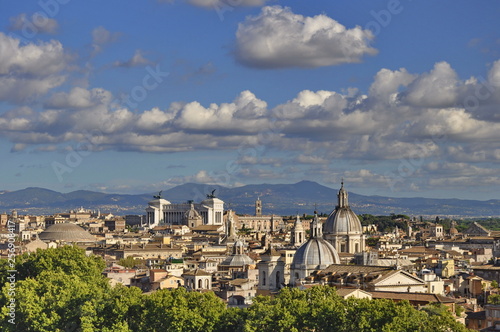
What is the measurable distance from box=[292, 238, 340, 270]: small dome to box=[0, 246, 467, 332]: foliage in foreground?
21859 mm

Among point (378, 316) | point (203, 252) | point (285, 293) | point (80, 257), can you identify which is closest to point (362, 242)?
point (203, 252)

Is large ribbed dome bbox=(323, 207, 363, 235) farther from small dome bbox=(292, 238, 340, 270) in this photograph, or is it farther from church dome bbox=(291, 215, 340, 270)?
small dome bbox=(292, 238, 340, 270)

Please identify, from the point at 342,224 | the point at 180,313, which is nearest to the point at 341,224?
the point at 342,224

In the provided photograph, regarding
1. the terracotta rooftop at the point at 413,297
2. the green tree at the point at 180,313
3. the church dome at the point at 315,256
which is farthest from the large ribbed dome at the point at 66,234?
the green tree at the point at 180,313

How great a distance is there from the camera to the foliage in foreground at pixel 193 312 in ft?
146

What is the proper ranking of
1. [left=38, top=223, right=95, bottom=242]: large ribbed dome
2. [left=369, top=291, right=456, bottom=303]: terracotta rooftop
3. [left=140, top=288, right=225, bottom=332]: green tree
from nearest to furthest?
1. [left=140, top=288, right=225, bottom=332]: green tree
2. [left=369, top=291, right=456, bottom=303]: terracotta rooftop
3. [left=38, top=223, right=95, bottom=242]: large ribbed dome

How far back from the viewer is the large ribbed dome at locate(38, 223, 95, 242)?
142750 millimetres

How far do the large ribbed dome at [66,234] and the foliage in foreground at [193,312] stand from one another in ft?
286

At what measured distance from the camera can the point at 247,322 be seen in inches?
1833

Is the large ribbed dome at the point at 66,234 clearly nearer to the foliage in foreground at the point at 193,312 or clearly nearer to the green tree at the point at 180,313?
the foliage in foreground at the point at 193,312

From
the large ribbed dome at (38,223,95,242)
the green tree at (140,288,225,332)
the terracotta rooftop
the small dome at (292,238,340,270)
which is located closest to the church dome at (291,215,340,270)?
the small dome at (292,238,340,270)

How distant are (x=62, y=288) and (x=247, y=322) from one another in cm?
1309

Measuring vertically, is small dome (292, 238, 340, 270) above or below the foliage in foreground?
above

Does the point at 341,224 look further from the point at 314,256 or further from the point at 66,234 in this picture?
the point at 66,234
